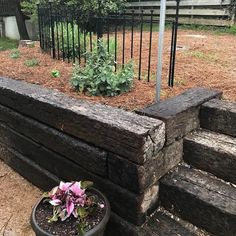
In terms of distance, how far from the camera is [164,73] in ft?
13.8

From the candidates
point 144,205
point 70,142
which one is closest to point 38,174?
point 70,142

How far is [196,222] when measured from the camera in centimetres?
245

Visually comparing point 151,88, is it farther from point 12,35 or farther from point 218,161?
point 12,35

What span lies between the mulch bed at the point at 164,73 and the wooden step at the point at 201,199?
2.58ft

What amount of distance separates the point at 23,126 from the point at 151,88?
1382mm

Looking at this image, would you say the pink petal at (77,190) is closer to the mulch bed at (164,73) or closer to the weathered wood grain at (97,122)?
the weathered wood grain at (97,122)

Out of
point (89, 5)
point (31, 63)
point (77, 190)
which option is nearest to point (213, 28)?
point (89, 5)

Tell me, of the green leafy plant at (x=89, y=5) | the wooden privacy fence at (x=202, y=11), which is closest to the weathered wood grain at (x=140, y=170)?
the green leafy plant at (x=89, y=5)

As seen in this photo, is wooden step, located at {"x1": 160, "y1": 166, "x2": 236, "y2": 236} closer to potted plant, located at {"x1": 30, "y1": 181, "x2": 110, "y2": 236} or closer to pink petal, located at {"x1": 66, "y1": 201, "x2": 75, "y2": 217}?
potted plant, located at {"x1": 30, "y1": 181, "x2": 110, "y2": 236}

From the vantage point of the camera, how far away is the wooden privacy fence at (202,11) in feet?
33.7

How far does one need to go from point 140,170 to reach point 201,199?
0.50 m

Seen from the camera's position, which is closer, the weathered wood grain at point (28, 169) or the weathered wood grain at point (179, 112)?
the weathered wood grain at point (179, 112)

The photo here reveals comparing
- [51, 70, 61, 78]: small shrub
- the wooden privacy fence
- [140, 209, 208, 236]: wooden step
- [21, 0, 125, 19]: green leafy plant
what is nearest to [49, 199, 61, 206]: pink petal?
[140, 209, 208, 236]: wooden step

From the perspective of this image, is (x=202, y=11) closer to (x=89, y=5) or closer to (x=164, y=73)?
(x=89, y=5)
